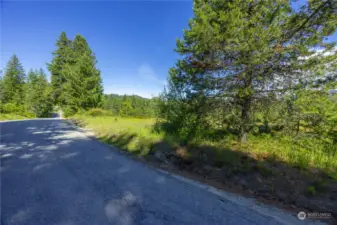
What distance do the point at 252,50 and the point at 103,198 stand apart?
5401 millimetres

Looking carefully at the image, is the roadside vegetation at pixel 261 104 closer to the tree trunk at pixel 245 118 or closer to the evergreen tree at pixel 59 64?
the tree trunk at pixel 245 118

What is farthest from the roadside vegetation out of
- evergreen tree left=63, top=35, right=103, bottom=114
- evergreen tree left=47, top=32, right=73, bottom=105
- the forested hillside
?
evergreen tree left=47, top=32, right=73, bottom=105

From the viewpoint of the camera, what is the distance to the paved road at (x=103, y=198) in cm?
215

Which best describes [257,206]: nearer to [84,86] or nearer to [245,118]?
[245,118]

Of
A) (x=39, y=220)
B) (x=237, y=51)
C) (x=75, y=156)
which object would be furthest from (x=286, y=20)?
(x=75, y=156)

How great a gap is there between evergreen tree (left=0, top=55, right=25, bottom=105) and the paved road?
1480 inches

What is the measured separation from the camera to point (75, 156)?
15.8 ft

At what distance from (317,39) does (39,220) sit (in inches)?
290

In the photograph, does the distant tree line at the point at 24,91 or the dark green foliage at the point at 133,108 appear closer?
the dark green foliage at the point at 133,108

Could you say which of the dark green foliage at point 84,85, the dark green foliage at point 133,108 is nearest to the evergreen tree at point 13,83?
the dark green foliage at point 133,108

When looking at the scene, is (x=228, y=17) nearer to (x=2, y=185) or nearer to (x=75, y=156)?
(x=75, y=156)

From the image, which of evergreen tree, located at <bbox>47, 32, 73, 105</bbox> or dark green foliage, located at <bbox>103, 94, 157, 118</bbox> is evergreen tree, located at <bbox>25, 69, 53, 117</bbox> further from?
dark green foliage, located at <bbox>103, 94, 157, 118</bbox>

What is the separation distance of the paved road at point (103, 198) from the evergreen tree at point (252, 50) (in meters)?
3.53

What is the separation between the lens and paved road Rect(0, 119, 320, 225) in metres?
2.15
